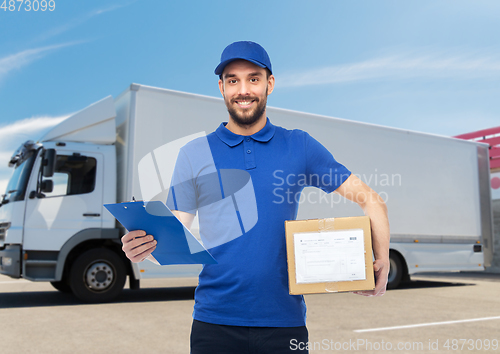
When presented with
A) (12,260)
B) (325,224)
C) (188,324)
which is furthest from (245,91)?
(12,260)

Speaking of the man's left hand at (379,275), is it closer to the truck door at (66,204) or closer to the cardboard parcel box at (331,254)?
the cardboard parcel box at (331,254)

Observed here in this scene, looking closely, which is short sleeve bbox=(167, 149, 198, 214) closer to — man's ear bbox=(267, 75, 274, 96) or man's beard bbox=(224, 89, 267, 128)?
man's beard bbox=(224, 89, 267, 128)

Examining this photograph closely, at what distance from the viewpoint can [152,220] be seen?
1.24m

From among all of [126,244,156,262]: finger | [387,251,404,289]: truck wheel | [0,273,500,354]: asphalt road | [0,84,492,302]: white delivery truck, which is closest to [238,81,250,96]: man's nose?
[126,244,156,262]: finger

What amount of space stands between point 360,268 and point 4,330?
18.1 ft

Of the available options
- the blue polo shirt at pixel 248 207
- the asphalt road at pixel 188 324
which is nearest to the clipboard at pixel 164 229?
the blue polo shirt at pixel 248 207

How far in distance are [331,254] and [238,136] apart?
0.50m

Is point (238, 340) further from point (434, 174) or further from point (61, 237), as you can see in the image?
point (434, 174)

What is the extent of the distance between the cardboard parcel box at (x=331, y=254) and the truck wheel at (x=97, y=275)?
662 centimetres

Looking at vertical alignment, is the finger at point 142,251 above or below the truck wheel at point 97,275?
above

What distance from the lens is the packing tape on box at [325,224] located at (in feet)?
4.30

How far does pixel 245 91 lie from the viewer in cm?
150

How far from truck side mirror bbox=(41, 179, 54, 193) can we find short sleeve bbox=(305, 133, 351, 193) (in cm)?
655

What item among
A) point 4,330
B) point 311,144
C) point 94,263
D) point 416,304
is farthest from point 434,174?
point 311,144
